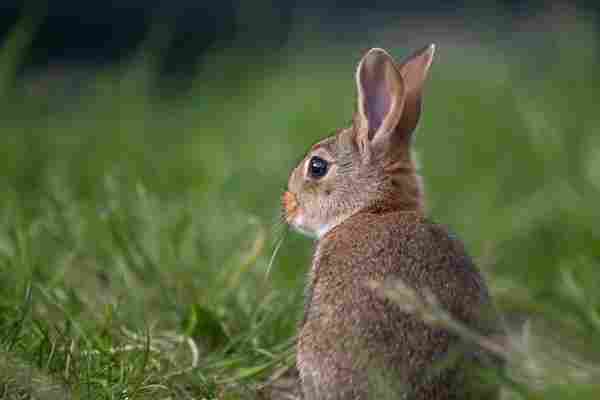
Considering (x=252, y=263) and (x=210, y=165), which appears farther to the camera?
(x=210, y=165)

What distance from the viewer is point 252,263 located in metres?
4.77

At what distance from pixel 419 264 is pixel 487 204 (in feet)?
9.50

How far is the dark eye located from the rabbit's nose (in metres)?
0.15

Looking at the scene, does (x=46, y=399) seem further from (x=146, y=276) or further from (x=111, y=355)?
(x=146, y=276)

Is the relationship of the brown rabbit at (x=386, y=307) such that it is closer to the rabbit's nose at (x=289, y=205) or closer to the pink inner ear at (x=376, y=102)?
the pink inner ear at (x=376, y=102)

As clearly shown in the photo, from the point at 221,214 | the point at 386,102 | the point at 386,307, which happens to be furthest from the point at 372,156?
the point at 221,214

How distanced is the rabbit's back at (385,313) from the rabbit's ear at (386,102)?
602 millimetres

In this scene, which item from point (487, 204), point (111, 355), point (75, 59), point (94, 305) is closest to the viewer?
point (111, 355)

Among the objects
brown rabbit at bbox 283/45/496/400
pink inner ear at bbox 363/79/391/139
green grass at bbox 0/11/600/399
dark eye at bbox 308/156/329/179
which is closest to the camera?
brown rabbit at bbox 283/45/496/400

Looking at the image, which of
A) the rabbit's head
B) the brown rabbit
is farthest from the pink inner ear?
the brown rabbit

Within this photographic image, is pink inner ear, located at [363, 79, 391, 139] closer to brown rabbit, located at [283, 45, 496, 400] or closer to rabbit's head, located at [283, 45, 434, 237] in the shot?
rabbit's head, located at [283, 45, 434, 237]

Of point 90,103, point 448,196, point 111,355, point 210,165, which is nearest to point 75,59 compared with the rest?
point 90,103

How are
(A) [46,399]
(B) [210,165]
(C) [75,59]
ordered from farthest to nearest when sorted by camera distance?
(C) [75,59] → (B) [210,165] → (A) [46,399]

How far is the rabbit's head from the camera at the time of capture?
3.99 metres
